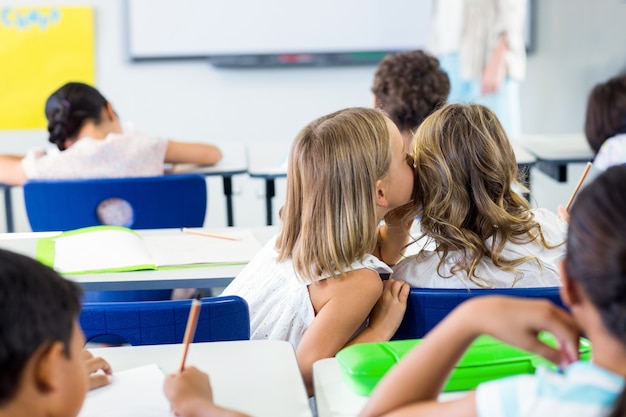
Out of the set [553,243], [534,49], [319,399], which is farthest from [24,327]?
[534,49]

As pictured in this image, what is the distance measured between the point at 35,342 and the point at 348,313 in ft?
2.68

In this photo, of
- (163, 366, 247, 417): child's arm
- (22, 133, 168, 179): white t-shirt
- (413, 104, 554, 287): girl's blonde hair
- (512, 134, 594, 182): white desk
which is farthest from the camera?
(512, 134, 594, 182): white desk

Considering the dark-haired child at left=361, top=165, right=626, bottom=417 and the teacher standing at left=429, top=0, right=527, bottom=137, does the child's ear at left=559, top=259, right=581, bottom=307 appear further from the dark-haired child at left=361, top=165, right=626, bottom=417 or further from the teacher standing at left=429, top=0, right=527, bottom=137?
the teacher standing at left=429, top=0, right=527, bottom=137

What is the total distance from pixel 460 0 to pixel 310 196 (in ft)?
11.7

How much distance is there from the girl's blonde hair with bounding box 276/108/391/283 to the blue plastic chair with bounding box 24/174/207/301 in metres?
0.96

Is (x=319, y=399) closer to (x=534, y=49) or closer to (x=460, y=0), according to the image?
(x=460, y=0)

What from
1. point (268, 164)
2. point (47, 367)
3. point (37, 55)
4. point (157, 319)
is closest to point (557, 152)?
point (268, 164)

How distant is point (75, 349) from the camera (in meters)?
0.97

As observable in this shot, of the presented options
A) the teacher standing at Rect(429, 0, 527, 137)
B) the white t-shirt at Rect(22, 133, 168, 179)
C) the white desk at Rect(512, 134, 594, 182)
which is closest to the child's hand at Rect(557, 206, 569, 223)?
the white desk at Rect(512, 134, 594, 182)

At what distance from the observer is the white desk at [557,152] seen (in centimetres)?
346

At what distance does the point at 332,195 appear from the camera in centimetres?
169

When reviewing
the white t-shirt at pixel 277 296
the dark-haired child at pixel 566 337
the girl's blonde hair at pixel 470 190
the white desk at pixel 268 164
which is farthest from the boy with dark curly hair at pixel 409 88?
the dark-haired child at pixel 566 337

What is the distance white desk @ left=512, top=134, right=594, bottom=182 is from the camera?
11.3 ft

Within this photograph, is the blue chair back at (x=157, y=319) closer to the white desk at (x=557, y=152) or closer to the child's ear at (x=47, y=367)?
the child's ear at (x=47, y=367)
